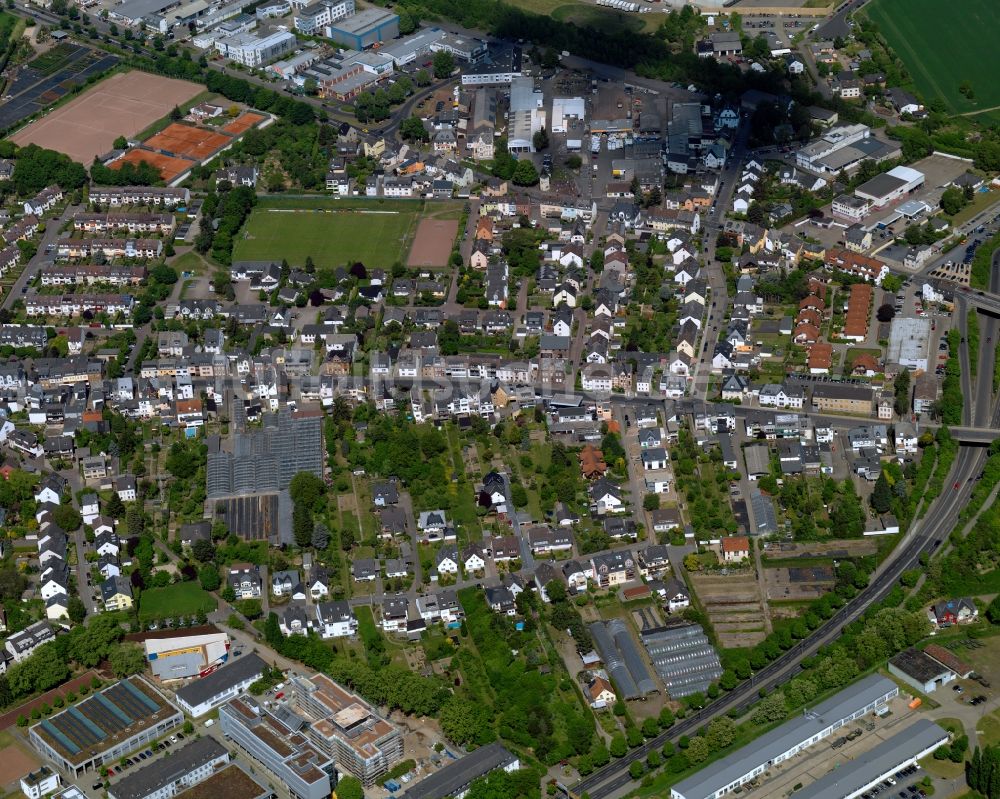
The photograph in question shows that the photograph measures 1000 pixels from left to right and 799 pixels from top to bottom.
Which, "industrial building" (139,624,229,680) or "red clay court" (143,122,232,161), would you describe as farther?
"red clay court" (143,122,232,161)

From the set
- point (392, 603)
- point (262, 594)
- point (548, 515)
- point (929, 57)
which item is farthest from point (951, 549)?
point (929, 57)

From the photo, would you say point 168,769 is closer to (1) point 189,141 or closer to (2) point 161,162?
(2) point 161,162

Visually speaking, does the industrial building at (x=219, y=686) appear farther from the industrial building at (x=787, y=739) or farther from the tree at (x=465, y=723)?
the industrial building at (x=787, y=739)

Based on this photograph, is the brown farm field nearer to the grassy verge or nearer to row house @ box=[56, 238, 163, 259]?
row house @ box=[56, 238, 163, 259]

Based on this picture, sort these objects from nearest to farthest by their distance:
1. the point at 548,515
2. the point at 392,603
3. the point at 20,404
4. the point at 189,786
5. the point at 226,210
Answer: the point at 189,786
the point at 392,603
the point at 548,515
the point at 20,404
the point at 226,210

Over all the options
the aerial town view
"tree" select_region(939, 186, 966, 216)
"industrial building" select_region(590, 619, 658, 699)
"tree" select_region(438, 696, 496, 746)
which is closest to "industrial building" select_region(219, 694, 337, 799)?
the aerial town view

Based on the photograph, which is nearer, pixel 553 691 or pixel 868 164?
pixel 553 691

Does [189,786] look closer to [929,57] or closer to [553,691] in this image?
[553,691]
